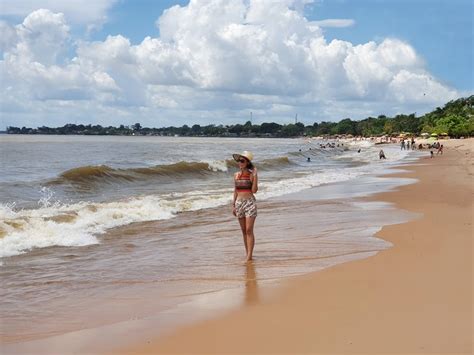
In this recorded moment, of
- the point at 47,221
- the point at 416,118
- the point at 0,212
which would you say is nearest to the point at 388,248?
the point at 47,221

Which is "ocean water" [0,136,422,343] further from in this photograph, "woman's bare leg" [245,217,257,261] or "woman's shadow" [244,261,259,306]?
"woman's bare leg" [245,217,257,261]

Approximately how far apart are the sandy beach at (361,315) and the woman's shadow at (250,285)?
0.20 meters

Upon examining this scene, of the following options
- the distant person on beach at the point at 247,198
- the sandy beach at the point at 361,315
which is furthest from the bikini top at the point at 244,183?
the sandy beach at the point at 361,315

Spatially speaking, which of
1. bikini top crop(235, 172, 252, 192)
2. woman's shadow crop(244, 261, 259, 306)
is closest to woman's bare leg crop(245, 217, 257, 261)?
woman's shadow crop(244, 261, 259, 306)

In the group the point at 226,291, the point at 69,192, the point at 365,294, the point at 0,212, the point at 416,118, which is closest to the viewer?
the point at 365,294

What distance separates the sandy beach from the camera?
4.48 meters

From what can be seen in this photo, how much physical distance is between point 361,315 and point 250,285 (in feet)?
6.03

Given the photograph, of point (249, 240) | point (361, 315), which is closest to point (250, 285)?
point (249, 240)

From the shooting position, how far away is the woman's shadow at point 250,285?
19.4 feet

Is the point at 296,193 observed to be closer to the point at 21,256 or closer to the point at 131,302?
the point at 21,256

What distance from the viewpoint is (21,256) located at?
9.11m

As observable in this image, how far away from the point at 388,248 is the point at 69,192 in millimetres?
16500

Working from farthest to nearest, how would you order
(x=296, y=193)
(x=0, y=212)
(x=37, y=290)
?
(x=296, y=193)
(x=0, y=212)
(x=37, y=290)

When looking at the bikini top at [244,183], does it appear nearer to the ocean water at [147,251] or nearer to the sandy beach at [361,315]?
the ocean water at [147,251]
